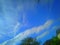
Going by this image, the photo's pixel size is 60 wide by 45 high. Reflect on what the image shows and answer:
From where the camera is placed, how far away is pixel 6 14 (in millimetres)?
1460

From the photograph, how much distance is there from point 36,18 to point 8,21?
0.31m

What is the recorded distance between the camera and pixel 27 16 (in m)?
1.48

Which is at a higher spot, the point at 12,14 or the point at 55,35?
the point at 12,14

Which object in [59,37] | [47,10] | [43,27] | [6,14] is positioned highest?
[6,14]

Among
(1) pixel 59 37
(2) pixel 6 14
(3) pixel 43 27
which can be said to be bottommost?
(1) pixel 59 37

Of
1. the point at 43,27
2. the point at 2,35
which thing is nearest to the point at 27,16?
the point at 43,27

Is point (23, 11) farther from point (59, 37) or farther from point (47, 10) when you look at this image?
point (59, 37)

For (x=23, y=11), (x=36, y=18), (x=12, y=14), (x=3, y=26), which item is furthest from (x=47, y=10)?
(x=3, y=26)

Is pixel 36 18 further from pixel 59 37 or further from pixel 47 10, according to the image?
pixel 59 37

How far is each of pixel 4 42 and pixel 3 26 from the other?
0.17 m

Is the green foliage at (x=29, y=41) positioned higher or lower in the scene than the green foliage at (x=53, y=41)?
higher

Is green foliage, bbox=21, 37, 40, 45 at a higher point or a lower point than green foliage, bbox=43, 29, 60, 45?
higher

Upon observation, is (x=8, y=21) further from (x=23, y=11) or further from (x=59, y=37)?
(x=59, y=37)

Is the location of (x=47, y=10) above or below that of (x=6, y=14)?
below
